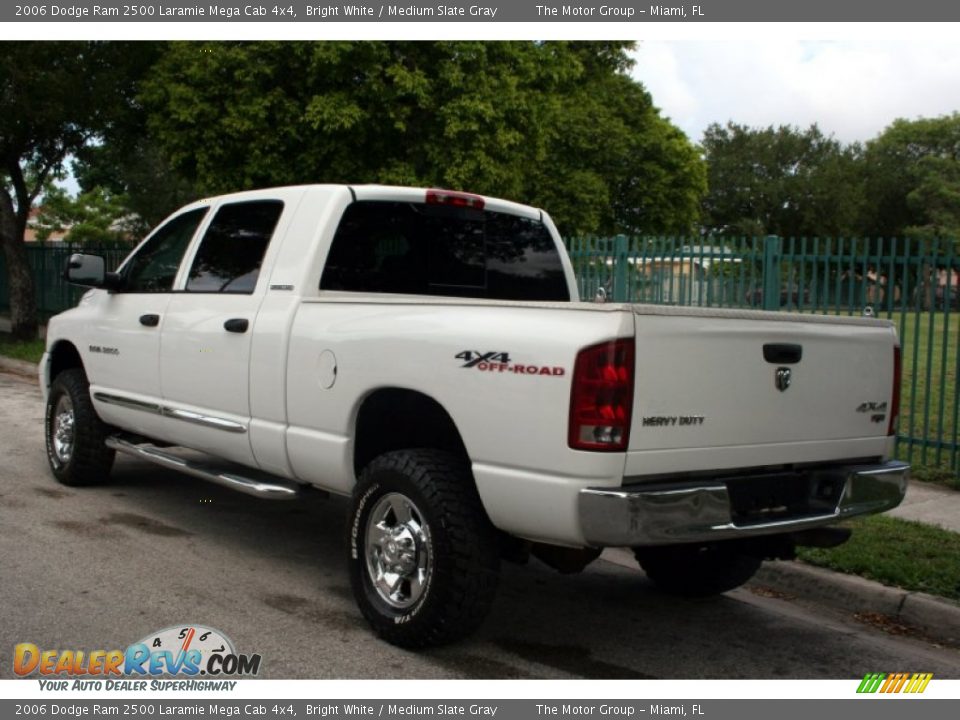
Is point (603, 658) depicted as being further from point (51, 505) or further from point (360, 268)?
point (51, 505)

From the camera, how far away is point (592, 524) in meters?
3.81

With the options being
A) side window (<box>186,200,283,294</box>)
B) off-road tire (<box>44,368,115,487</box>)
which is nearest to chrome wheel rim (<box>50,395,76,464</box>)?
off-road tire (<box>44,368,115,487</box>)

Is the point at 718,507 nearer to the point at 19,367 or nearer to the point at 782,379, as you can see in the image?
the point at 782,379

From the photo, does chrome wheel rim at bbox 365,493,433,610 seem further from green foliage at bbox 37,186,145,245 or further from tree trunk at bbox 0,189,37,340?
green foliage at bbox 37,186,145,245

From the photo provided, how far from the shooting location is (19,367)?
15.8 meters

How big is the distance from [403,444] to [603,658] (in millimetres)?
1362

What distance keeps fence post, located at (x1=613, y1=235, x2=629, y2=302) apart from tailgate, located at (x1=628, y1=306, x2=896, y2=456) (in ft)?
20.1

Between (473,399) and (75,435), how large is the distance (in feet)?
13.9

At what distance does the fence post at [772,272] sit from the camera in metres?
9.65

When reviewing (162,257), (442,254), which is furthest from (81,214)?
(442,254)

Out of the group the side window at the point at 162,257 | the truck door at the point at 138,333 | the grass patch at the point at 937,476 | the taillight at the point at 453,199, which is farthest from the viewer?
the grass patch at the point at 937,476

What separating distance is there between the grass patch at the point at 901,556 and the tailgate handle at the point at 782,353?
1854 mm

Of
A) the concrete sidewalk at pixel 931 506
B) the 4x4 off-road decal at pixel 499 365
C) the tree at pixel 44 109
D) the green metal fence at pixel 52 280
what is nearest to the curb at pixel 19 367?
the tree at pixel 44 109

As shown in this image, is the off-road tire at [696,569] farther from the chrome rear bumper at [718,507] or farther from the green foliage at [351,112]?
the green foliage at [351,112]
